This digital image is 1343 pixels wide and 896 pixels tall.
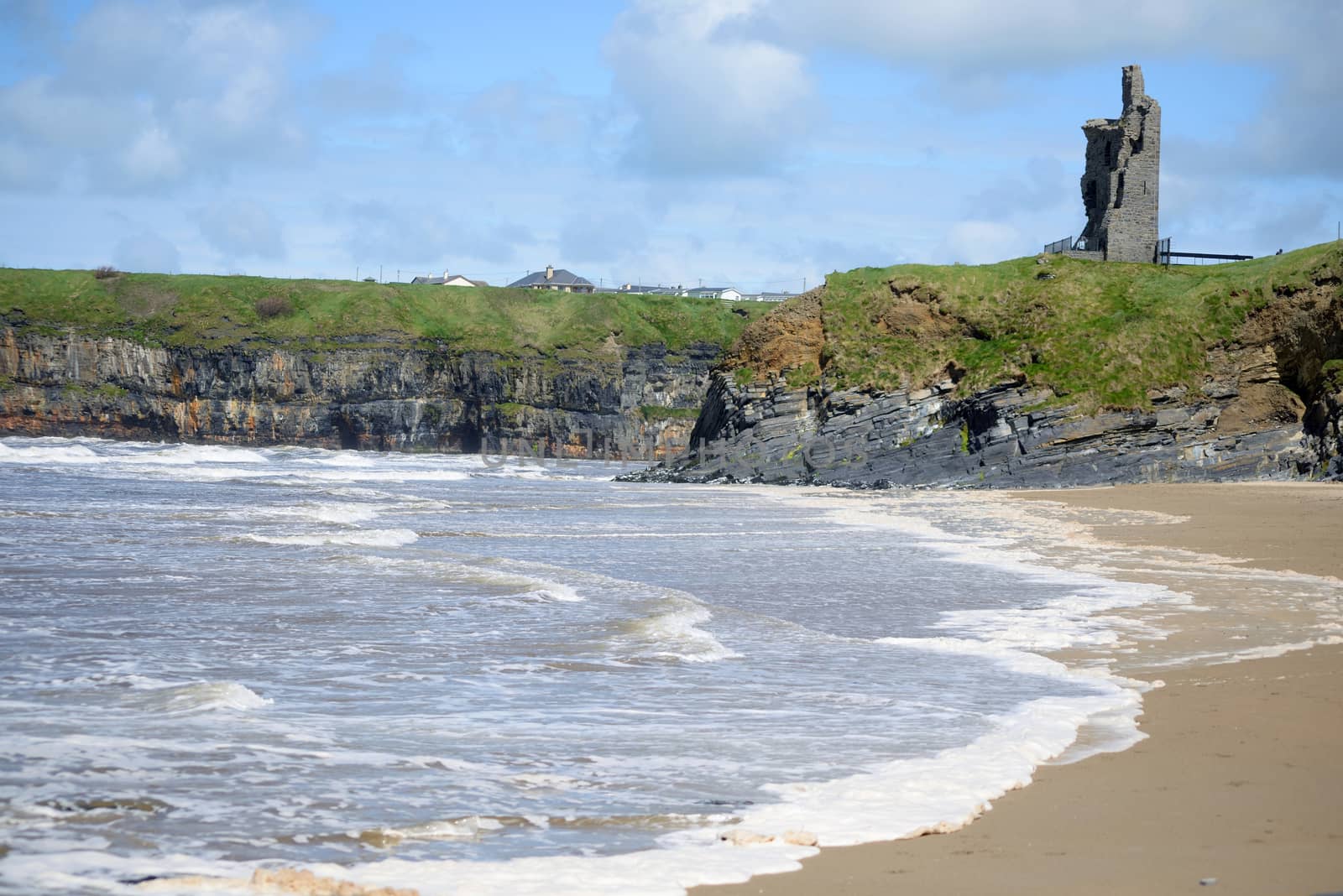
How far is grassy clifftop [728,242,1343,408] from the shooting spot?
142 ft

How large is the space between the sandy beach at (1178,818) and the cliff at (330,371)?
7764cm

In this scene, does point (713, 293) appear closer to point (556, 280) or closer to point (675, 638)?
point (556, 280)

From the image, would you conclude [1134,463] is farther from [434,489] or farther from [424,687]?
[424,687]

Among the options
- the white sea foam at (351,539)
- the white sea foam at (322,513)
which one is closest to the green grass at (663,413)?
the white sea foam at (322,513)

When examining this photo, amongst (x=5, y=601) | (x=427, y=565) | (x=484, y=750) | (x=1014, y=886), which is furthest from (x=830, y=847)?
(x=427, y=565)

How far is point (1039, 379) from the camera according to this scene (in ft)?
144

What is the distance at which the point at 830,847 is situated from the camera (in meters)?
5.29

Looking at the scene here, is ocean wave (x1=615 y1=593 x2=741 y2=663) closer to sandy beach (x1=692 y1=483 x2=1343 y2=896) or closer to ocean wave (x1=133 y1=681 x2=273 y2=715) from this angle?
ocean wave (x1=133 y1=681 x2=273 y2=715)

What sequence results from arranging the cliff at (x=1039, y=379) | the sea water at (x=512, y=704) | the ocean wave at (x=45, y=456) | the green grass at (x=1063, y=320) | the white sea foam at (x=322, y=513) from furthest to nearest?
the ocean wave at (x=45, y=456), the green grass at (x=1063, y=320), the cliff at (x=1039, y=379), the white sea foam at (x=322, y=513), the sea water at (x=512, y=704)

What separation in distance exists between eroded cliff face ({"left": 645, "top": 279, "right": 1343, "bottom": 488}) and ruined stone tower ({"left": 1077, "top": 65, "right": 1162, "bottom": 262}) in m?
10.5

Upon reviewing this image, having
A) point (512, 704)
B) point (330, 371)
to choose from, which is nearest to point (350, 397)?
point (330, 371)

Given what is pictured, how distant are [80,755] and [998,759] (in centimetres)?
527

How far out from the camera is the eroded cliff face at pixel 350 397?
82188mm

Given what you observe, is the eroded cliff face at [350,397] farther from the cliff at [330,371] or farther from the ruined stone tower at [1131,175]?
the ruined stone tower at [1131,175]
